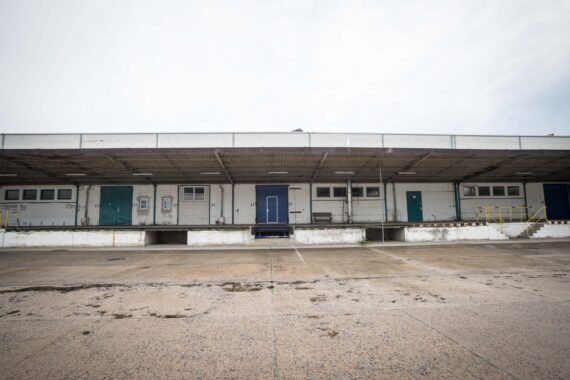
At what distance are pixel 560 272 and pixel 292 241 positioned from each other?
10.6 meters

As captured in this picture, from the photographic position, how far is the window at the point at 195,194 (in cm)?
2092

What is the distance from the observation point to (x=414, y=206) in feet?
71.5

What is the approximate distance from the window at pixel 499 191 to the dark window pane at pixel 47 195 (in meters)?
37.6

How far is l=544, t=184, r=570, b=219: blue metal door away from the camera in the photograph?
22.6 metres

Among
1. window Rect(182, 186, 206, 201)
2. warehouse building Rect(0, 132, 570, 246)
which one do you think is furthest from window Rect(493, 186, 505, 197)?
window Rect(182, 186, 206, 201)

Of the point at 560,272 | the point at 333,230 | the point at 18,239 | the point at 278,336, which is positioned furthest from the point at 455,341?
the point at 18,239

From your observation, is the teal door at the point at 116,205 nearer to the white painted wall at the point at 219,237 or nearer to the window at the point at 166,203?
the window at the point at 166,203

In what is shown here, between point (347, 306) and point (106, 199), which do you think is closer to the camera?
point (347, 306)

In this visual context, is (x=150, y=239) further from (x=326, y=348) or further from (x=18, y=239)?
(x=326, y=348)

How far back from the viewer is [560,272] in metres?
6.92

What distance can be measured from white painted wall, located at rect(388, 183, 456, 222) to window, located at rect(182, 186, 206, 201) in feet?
52.0

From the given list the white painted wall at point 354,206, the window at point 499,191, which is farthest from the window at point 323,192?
the window at point 499,191

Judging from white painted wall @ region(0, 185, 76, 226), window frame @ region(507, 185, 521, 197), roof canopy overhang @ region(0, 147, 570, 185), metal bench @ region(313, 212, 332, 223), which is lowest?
metal bench @ region(313, 212, 332, 223)

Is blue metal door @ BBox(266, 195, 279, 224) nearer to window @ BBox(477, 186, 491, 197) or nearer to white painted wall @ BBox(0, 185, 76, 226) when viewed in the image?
white painted wall @ BBox(0, 185, 76, 226)
